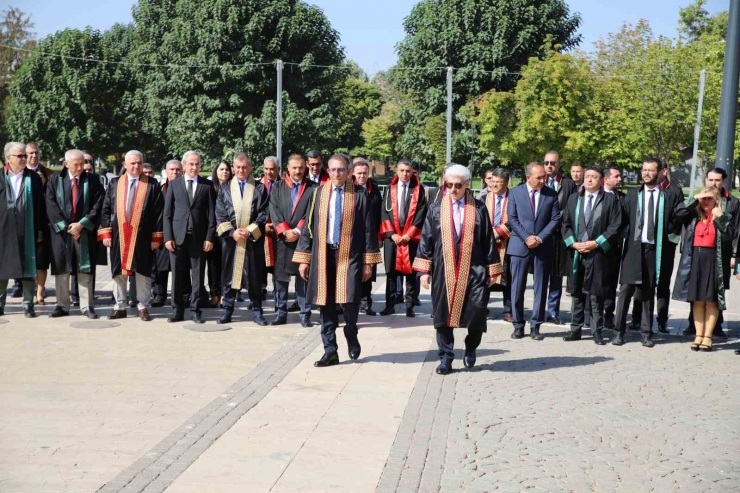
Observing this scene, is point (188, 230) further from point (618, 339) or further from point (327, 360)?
point (618, 339)

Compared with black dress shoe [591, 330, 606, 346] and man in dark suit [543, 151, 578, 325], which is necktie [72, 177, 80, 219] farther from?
black dress shoe [591, 330, 606, 346]

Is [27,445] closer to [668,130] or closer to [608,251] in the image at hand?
[608,251]

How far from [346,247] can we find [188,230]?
3.05m

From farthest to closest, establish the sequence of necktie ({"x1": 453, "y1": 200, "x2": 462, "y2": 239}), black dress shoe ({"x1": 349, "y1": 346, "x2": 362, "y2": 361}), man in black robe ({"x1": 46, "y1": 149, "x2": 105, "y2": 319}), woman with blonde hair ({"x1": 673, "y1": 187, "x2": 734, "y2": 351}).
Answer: man in black robe ({"x1": 46, "y1": 149, "x2": 105, "y2": 319}) → woman with blonde hair ({"x1": 673, "y1": 187, "x2": 734, "y2": 351}) → black dress shoe ({"x1": 349, "y1": 346, "x2": 362, "y2": 361}) → necktie ({"x1": 453, "y1": 200, "x2": 462, "y2": 239})

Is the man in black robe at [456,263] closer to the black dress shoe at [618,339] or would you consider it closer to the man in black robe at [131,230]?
the black dress shoe at [618,339]

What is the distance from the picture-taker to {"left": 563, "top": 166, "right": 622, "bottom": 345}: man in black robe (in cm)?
1036

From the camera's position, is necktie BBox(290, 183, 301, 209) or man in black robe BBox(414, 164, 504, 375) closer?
man in black robe BBox(414, 164, 504, 375)

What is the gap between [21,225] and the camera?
37.1ft

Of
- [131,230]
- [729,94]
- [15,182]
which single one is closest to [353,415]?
[131,230]

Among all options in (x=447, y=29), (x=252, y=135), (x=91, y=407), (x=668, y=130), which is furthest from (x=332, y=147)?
(x=91, y=407)

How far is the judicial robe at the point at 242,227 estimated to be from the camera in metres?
11.3

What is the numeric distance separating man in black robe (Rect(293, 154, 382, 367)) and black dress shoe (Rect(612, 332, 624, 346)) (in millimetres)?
3115

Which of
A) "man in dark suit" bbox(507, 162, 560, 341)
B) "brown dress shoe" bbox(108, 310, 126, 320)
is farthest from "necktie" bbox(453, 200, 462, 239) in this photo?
"brown dress shoe" bbox(108, 310, 126, 320)

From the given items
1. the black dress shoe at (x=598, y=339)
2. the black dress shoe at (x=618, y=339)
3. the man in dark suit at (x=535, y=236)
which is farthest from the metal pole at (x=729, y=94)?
the black dress shoe at (x=598, y=339)
